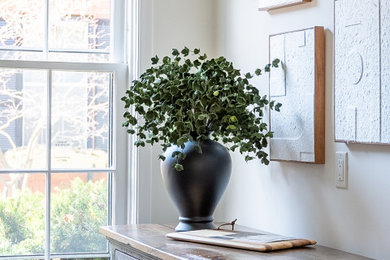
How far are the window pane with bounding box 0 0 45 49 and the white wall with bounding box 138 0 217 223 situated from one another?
0.46m

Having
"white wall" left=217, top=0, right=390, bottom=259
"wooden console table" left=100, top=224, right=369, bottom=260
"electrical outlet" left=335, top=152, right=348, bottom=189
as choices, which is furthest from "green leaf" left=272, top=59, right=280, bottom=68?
"wooden console table" left=100, top=224, right=369, bottom=260

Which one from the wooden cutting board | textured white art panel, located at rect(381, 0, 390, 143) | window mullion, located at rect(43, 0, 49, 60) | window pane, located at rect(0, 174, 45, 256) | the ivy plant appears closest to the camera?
textured white art panel, located at rect(381, 0, 390, 143)

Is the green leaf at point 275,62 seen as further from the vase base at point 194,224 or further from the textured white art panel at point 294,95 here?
the vase base at point 194,224

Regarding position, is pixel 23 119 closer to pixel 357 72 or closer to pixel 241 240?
pixel 241 240

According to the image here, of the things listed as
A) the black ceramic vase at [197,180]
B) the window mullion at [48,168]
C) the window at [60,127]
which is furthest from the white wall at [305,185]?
the window mullion at [48,168]

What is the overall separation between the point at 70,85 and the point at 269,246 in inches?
53.3

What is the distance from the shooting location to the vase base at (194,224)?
2.58m

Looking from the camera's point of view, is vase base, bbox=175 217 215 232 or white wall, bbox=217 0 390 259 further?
vase base, bbox=175 217 215 232

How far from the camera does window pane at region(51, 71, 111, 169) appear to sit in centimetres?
311

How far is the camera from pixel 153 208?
310cm

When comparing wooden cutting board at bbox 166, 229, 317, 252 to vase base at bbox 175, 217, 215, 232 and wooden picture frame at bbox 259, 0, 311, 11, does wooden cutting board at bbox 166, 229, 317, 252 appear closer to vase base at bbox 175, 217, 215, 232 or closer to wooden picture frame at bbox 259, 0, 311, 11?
vase base at bbox 175, 217, 215, 232

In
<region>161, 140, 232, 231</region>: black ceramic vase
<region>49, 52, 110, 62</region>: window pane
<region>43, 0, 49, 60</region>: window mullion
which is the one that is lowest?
<region>161, 140, 232, 231</region>: black ceramic vase

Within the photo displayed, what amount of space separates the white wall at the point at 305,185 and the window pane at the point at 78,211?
1.78ft

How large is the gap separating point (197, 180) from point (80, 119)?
0.85 meters
